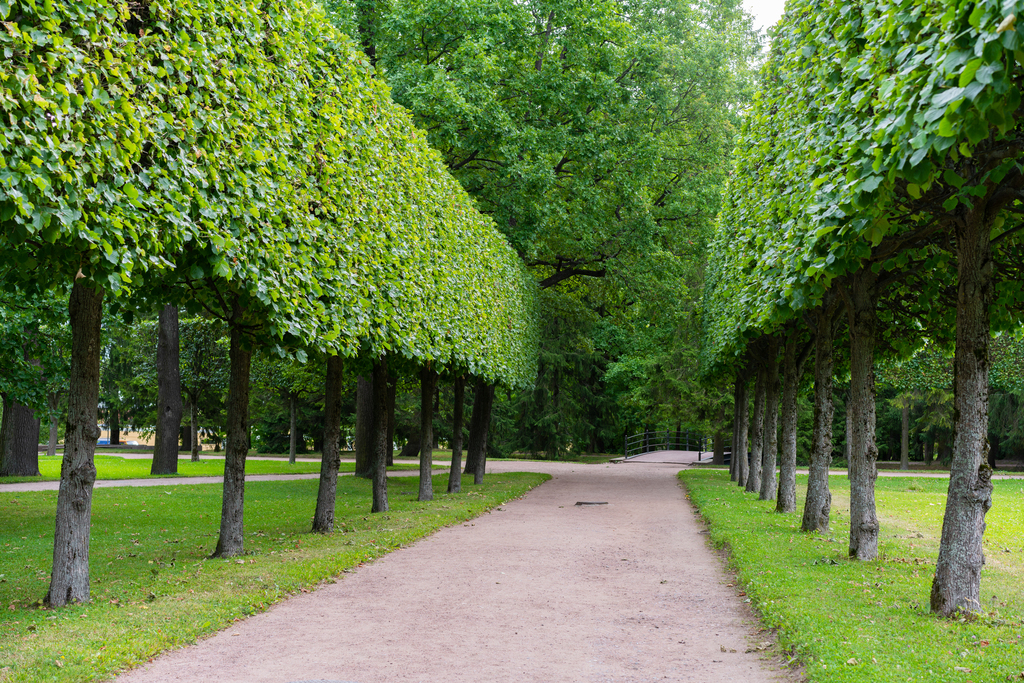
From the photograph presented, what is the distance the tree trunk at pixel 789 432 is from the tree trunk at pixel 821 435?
85.4 inches

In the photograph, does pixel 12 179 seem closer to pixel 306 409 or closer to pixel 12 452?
pixel 12 452

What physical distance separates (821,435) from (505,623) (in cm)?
723

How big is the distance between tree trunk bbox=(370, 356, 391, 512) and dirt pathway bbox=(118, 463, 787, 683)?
7.85 feet

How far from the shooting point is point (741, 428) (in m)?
25.2

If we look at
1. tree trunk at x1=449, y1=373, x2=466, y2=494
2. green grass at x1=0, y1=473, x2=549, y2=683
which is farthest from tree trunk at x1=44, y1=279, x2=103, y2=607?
tree trunk at x1=449, y1=373, x2=466, y2=494

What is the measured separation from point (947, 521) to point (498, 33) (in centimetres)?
1764

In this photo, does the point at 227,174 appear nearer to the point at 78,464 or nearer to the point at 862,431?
the point at 78,464

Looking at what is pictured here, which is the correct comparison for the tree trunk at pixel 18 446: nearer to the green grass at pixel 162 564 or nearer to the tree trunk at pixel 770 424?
the green grass at pixel 162 564

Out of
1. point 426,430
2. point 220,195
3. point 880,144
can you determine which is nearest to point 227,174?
point 220,195

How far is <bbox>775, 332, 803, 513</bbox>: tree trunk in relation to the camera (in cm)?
1504

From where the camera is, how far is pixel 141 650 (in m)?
6.07

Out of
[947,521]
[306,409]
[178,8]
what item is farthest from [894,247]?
[306,409]

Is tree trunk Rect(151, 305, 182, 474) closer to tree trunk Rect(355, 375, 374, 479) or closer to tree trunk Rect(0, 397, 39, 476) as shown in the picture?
tree trunk Rect(0, 397, 39, 476)

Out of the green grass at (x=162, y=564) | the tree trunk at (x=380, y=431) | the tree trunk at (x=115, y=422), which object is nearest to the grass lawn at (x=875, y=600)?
the green grass at (x=162, y=564)
